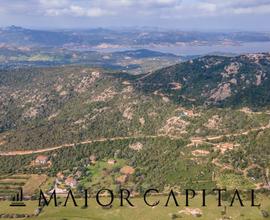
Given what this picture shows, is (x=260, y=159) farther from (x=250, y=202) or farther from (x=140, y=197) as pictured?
(x=140, y=197)

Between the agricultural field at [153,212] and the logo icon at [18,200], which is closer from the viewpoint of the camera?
the agricultural field at [153,212]

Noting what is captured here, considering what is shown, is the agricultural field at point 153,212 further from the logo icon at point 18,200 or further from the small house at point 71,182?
the small house at point 71,182

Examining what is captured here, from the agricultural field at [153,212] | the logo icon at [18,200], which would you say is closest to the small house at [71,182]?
the logo icon at [18,200]

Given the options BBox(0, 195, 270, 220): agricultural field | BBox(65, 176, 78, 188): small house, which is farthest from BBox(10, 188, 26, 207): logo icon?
BBox(65, 176, 78, 188): small house

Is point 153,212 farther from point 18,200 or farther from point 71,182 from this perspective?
point 18,200

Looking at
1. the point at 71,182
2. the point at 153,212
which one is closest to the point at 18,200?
the point at 71,182

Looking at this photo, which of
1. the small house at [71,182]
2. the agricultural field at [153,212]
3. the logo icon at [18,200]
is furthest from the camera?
the small house at [71,182]

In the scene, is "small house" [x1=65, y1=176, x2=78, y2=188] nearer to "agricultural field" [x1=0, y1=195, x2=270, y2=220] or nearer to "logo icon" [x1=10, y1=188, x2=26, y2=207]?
"logo icon" [x1=10, y1=188, x2=26, y2=207]

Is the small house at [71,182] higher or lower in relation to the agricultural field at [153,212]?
lower

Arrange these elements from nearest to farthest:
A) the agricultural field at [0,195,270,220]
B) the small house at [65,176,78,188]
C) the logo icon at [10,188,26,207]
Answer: the agricultural field at [0,195,270,220] < the logo icon at [10,188,26,207] < the small house at [65,176,78,188]

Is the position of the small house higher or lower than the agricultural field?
lower

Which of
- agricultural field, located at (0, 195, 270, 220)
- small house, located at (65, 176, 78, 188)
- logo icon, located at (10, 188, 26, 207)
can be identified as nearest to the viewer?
agricultural field, located at (0, 195, 270, 220)
